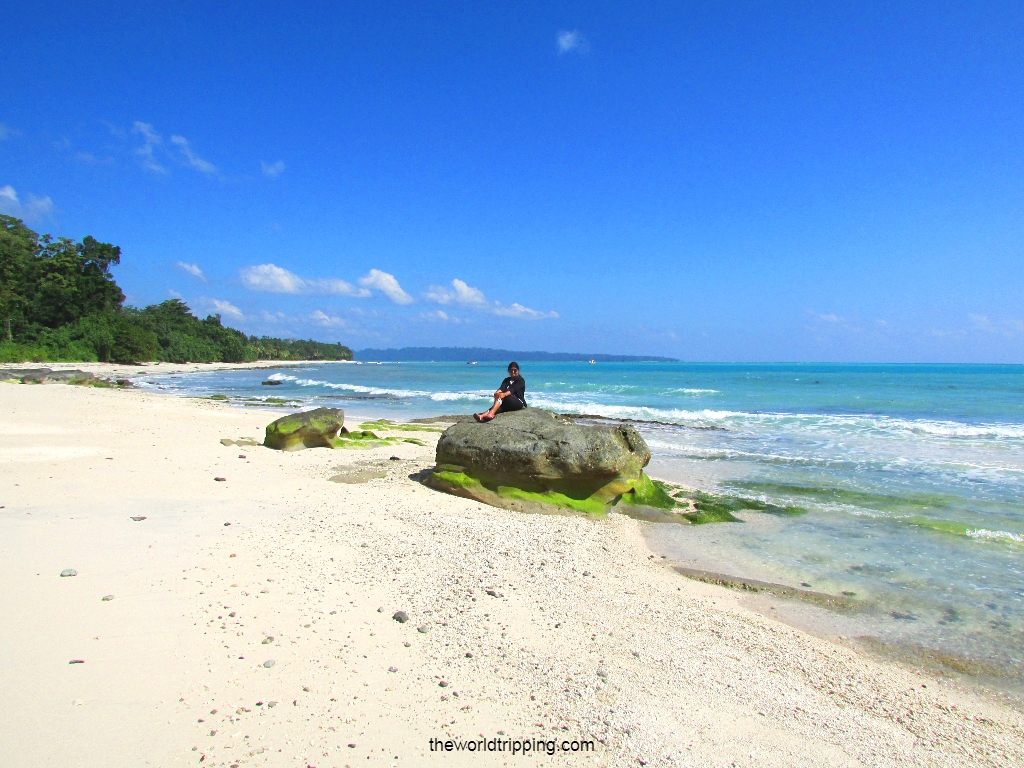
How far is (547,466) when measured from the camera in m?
8.95

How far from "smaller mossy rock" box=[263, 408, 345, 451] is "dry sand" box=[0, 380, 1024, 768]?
522 centimetres

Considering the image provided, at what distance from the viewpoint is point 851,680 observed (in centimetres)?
443

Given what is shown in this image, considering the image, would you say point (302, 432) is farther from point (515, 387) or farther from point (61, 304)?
point (61, 304)

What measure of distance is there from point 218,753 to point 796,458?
48.7ft

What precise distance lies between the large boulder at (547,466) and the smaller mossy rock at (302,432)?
4361 mm

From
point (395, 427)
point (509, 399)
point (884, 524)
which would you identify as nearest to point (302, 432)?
point (509, 399)

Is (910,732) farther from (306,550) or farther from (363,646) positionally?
(306,550)

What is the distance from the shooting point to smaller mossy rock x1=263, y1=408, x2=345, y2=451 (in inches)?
497

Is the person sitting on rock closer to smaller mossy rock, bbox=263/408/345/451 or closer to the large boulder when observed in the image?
the large boulder

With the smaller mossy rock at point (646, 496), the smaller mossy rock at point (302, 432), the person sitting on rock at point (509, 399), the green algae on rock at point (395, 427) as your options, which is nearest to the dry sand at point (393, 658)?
the smaller mossy rock at point (646, 496)

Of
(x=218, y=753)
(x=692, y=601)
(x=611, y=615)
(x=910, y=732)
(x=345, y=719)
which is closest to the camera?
(x=218, y=753)

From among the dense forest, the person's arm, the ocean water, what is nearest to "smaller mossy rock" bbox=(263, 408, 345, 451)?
the person's arm

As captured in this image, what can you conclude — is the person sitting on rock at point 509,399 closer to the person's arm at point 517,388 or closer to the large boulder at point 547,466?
the person's arm at point 517,388

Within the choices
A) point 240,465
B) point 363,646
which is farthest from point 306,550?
point 240,465
